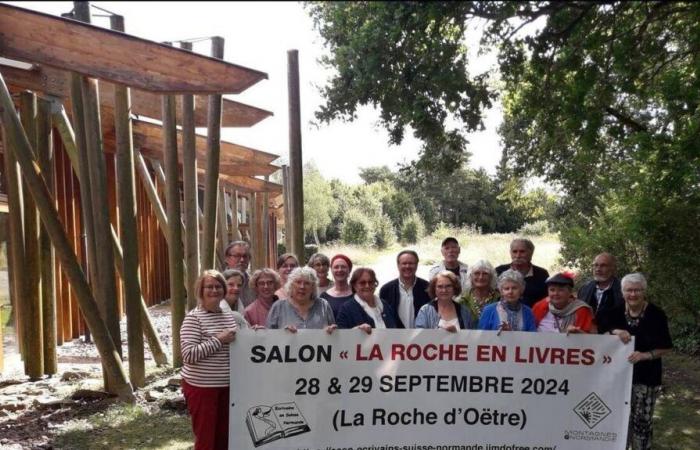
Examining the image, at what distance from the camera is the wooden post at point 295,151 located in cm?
812

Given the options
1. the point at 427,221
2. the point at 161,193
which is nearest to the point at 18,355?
the point at 161,193

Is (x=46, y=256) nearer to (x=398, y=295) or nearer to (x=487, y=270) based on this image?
(x=398, y=295)

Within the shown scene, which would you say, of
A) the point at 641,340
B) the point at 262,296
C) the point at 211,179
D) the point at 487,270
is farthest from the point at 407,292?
the point at 211,179

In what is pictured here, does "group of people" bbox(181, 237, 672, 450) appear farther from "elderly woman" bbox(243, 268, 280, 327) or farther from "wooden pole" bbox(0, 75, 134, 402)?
"wooden pole" bbox(0, 75, 134, 402)

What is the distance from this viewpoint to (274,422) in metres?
4.11

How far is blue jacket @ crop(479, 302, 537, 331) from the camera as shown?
4.30 m

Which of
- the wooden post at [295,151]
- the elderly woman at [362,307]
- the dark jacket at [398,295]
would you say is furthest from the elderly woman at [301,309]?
the wooden post at [295,151]

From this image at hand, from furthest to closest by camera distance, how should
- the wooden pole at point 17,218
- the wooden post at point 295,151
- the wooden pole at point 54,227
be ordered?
the wooden post at point 295,151
the wooden pole at point 17,218
the wooden pole at point 54,227

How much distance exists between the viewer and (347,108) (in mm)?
5582

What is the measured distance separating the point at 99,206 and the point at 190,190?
1602mm

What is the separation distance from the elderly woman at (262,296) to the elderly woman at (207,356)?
0.57 meters

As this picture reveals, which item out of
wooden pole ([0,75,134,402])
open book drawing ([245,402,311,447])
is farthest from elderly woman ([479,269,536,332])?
wooden pole ([0,75,134,402])

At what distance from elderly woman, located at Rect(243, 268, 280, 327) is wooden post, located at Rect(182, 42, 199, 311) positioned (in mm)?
2849

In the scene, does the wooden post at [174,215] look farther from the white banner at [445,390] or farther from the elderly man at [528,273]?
the elderly man at [528,273]
